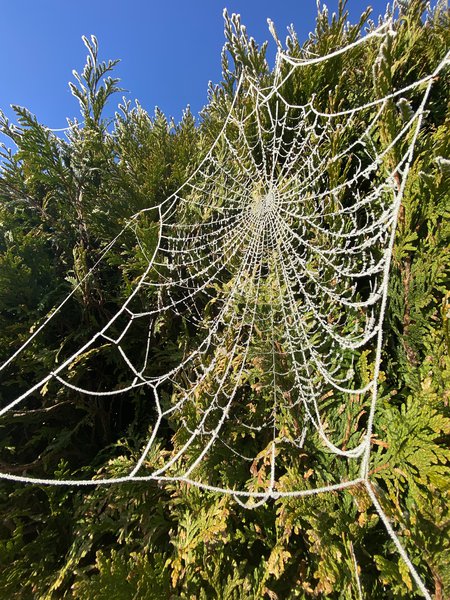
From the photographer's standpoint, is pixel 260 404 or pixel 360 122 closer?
pixel 260 404

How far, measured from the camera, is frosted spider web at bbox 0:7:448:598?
1.54 metres

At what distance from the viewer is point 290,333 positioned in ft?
6.38

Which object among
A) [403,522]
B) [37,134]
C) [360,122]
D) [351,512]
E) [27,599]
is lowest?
[27,599]

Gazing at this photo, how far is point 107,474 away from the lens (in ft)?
6.15

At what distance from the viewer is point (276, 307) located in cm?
204

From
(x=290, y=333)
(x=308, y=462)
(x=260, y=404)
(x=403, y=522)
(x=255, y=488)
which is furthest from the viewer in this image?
(x=290, y=333)

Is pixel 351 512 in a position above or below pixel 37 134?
below

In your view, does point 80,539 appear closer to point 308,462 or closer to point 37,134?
point 308,462

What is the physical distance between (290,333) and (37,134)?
1804 mm

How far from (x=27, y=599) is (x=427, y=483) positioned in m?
1.61

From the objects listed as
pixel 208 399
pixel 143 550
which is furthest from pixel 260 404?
pixel 143 550

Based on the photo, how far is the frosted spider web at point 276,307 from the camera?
5.05 feet

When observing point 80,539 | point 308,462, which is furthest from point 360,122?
point 80,539

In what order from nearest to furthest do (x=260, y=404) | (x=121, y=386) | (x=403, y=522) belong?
(x=403, y=522) → (x=260, y=404) → (x=121, y=386)
